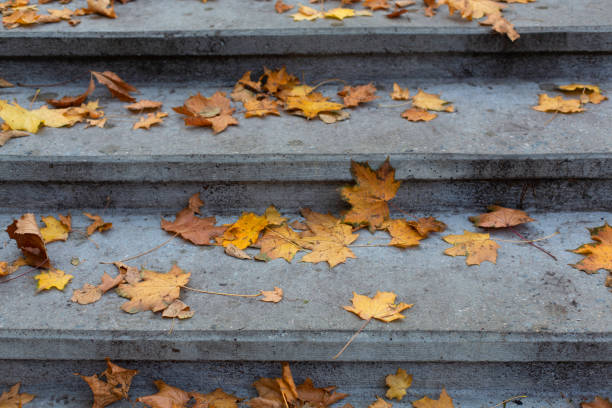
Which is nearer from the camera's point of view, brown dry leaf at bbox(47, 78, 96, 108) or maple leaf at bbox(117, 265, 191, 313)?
maple leaf at bbox(117, 265, 191, 313)

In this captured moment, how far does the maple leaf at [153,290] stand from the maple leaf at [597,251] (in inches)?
51.0

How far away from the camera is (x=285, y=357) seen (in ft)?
5.08

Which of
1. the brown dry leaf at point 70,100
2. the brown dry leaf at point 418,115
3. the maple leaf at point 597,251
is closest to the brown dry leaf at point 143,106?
the brown dry leaf at point 70,100

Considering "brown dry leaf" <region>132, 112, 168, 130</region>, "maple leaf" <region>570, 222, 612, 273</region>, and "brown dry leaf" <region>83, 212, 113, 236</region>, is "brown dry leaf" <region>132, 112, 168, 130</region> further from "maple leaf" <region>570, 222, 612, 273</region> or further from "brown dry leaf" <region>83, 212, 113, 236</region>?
"maple leaf" <region>570, 222, 612, 273</region>

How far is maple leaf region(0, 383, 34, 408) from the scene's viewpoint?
5.21 feet

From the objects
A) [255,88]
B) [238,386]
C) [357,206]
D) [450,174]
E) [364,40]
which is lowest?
[238,386]

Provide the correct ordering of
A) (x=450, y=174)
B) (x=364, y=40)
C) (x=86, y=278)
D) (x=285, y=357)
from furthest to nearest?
(x=364, y=40)
(x=450, y=174)
(x=86, y=278)
(x=285, y=357)

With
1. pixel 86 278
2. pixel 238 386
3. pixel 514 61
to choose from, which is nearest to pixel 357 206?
pixel 238 386

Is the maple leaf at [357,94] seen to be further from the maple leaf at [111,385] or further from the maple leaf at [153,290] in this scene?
the maple leaf at [111,385]

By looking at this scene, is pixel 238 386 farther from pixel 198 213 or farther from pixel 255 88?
pixel 255 88

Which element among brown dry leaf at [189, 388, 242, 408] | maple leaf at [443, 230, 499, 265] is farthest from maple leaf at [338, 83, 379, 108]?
brown dry leaf at [189, 388, 242, 408]

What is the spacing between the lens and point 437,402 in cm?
158

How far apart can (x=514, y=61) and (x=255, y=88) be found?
1190 mm

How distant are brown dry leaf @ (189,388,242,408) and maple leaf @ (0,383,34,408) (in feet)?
1.64
